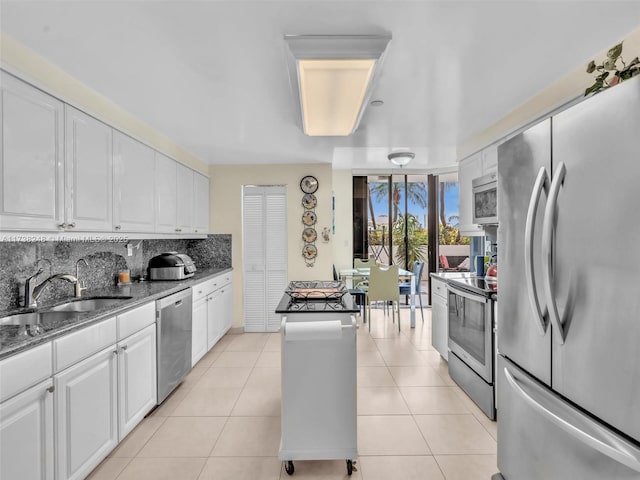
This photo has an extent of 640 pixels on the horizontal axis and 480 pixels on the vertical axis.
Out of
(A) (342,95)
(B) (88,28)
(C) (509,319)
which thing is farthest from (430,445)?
(B) (88,28)

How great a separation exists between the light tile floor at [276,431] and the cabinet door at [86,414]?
0.74ft

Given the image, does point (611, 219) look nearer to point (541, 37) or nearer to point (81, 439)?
point (541, 37)

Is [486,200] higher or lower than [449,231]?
higher

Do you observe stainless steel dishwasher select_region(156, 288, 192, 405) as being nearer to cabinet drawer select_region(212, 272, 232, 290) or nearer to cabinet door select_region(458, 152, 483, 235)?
cabinet drawer select_region(212, 272, 232, 290)

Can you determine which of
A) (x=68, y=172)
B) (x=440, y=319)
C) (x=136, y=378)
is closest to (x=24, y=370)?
(x=136, y=378)

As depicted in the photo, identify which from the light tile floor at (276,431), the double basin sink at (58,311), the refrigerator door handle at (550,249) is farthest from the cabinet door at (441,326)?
the double basin sink at (58,311)

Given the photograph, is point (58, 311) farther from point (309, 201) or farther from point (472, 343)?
point (309, 201)

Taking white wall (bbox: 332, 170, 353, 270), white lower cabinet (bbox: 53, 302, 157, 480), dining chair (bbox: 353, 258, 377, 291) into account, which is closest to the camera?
white lower cabinet (bbox: 53, 302, 157, 480)

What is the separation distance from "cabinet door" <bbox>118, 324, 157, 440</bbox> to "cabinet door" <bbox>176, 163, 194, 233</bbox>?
1.59 metres

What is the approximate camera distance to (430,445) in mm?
2352

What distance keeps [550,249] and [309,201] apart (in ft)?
13.2

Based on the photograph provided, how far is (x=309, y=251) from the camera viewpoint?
5.08 metres

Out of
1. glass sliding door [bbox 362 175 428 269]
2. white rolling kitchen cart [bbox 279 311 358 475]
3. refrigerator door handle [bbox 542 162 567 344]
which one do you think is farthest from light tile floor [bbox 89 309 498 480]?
glass sliding door [bbox 362 175 428 269]

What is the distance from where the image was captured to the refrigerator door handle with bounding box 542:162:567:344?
3.78ft
